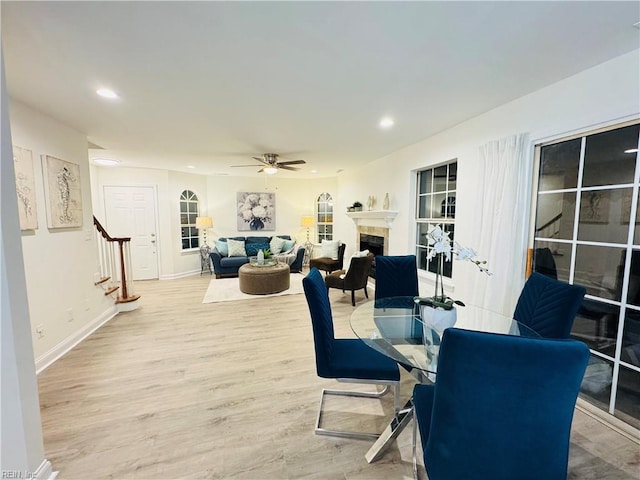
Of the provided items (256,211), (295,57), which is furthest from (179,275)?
(295,57)

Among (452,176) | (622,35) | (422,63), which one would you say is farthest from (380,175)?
(622,35)

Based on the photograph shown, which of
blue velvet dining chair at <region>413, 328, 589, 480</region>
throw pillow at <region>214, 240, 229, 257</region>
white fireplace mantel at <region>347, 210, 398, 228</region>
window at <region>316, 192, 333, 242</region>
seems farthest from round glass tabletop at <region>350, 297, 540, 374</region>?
window at <region>316, 192, 333, 242</region>

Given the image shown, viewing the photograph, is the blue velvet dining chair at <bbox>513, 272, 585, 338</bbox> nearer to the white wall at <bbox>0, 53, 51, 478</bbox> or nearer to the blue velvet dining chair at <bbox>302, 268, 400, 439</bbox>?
the blue velvet dining chair at <bbox>302, 268, 400, 439</bbox>

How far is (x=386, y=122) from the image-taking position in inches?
122

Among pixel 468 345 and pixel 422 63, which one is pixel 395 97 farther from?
pixel 468 345

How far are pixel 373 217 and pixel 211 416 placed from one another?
13.5 feet

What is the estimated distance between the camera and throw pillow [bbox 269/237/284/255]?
7.09 meters

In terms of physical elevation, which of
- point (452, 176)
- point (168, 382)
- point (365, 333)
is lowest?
point (168, 382)

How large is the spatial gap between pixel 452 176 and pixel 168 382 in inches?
154

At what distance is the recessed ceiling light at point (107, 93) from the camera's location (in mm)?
2282

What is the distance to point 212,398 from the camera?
7.19ft

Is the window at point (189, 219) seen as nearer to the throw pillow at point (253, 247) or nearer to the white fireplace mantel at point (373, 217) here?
the throw pillow at point (253, 247)

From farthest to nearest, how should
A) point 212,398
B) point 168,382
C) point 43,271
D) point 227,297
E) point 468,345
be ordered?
point 227,297 < point 43,271 < point 168,382 < point 212,398 < point 468,345

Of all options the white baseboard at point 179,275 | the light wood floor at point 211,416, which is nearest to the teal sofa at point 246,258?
the white baseboard at point 179,275
